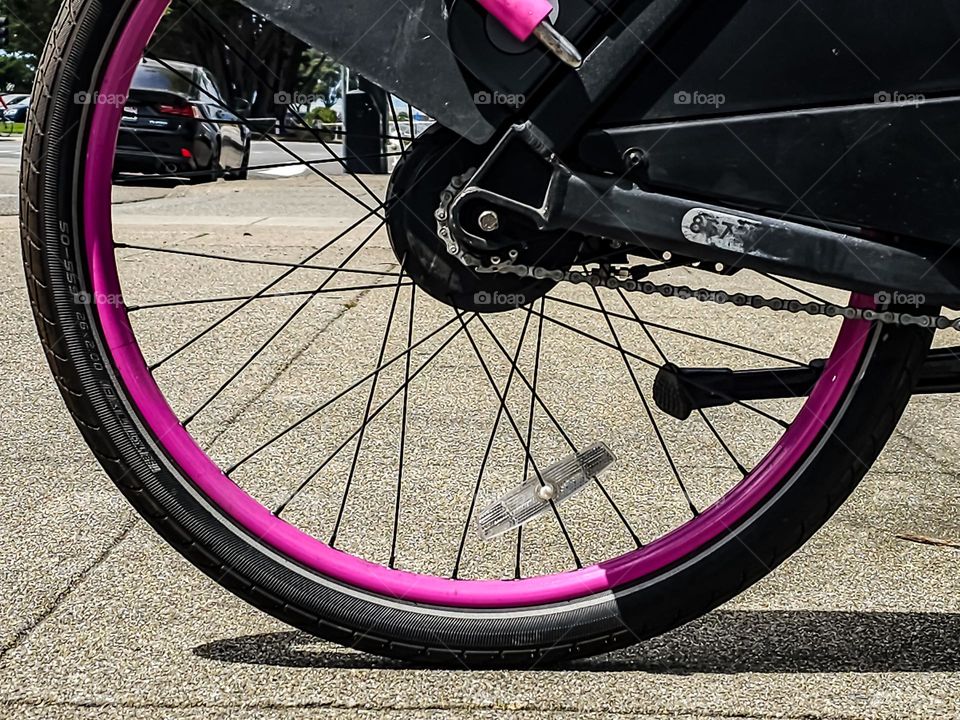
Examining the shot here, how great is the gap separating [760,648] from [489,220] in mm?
892

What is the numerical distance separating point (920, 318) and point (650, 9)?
601mm

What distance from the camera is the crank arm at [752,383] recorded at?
178 centimetres

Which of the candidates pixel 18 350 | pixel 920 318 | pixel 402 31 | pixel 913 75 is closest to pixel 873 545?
pixel 920 318

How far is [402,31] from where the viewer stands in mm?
1583

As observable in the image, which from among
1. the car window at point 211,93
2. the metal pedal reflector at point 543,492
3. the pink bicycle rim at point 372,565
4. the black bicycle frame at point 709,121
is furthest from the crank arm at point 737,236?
the car window at point 211,93

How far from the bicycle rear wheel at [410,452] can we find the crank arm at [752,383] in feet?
0.20

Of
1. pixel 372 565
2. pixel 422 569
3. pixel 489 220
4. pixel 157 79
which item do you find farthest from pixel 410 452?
pixel 157 79

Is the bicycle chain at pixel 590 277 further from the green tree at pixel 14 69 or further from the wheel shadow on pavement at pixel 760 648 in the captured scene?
the green tree at pixel 14 69

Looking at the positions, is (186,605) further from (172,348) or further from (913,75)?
(172,348)

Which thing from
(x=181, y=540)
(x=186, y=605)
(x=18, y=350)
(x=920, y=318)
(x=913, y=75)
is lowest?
(x=18, y=350)

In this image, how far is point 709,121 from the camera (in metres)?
1.59

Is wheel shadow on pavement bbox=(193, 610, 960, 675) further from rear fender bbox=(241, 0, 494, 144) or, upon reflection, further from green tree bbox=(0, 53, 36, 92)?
green tree bbox=(0, 53, 36, 92)

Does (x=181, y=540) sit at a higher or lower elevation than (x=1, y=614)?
higher

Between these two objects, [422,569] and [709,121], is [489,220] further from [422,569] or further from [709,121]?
[422,569]
